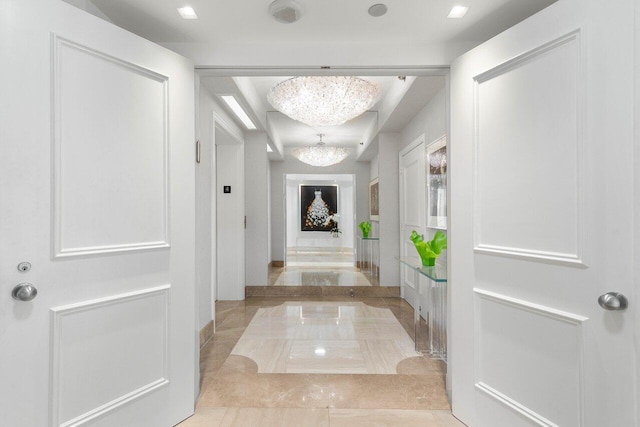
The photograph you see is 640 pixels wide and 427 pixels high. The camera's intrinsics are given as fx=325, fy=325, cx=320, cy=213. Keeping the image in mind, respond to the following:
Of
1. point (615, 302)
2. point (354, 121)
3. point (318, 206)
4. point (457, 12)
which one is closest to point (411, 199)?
point (354, 121)

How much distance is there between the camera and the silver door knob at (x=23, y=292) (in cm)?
127

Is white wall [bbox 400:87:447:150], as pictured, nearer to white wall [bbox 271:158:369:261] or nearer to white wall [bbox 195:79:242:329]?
white wall [bbox 195:79:242:329]

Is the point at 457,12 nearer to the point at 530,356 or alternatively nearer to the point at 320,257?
the point at 530,356

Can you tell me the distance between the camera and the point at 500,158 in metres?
1.69

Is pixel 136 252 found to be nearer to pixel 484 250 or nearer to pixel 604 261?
pixel 484 250

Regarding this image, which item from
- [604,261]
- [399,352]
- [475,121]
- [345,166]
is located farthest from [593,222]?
[345,166]

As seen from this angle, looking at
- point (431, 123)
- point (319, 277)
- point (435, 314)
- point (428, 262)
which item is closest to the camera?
point (428, 262)

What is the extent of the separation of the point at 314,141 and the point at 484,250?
5.22m

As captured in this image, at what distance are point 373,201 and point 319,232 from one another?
3390 millimetres

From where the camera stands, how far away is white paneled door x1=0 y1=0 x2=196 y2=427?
4.22 ft

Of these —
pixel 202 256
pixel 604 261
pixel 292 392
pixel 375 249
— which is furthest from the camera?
pixel 375 249

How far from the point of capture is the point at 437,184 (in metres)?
3.25

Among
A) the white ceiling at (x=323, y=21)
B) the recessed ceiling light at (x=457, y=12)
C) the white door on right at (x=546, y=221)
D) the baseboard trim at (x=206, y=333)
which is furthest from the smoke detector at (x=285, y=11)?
the baseboard trim at (x=206, y=333)

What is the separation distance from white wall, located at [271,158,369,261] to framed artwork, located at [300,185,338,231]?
2394mm
